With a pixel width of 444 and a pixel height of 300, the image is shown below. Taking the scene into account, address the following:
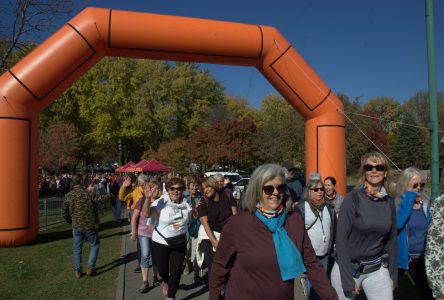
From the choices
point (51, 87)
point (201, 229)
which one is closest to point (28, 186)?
point (51, 87)

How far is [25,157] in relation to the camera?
8.08 meters

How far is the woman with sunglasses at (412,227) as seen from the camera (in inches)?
144

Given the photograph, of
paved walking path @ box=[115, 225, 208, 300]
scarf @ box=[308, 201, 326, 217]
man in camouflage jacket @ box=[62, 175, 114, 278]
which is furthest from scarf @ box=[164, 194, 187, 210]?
man in camouflage jacket @ box=[62, 175, 114, 278]

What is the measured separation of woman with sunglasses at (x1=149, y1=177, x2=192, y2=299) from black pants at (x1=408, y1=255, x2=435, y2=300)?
104 inches

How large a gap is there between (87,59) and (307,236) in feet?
22.8

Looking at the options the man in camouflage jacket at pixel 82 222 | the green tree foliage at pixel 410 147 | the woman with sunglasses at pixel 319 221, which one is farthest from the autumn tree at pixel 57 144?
the green tree foliage at pixel 410 147

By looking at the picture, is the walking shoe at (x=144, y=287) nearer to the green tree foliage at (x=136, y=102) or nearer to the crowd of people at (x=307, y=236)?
the crowd of people at (x=307, y=236)

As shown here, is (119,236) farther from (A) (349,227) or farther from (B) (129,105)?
(B) (129,105)

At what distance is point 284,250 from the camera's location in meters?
2.30

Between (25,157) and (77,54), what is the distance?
7.83 feet

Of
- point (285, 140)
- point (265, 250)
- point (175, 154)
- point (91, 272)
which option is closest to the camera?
point (265, 250)

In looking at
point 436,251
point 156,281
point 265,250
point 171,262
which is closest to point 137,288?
point 156,281

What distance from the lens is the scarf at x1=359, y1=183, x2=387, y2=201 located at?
10.7 ft

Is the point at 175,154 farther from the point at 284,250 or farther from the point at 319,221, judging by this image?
the point at 284,250
